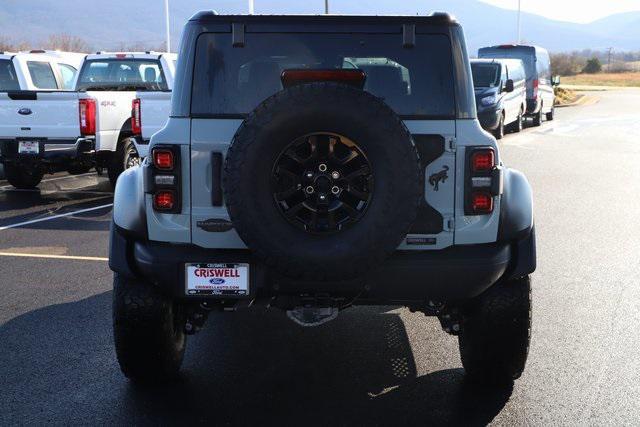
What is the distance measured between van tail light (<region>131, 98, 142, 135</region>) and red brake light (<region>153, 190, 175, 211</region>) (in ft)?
24.7

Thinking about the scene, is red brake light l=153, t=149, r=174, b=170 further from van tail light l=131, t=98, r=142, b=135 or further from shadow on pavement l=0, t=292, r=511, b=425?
van tail light l=131, t=98, r=142, b=135

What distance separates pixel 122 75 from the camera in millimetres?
13273

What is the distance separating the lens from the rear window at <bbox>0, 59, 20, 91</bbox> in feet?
46.6

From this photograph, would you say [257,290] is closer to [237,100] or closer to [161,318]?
[161,318]

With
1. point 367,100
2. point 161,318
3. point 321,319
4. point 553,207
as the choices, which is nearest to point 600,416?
point 321,319

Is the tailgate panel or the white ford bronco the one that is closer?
the white ford bronco

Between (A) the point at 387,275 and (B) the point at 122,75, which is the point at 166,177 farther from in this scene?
(B) the point at 122,75

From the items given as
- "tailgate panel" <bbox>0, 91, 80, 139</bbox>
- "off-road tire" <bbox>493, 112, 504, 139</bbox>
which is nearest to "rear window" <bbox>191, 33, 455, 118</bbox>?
"tailgate panel" <bbox>0, 91, 80, 139</bbox>

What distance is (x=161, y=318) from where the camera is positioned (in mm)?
4613

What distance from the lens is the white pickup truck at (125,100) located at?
11.8 meters

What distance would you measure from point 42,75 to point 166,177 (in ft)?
37.9

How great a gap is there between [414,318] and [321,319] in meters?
1.54

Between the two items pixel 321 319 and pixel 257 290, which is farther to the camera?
pixel 321 319

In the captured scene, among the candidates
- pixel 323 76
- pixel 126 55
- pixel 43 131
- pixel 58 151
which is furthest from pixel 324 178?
pixel 126 55
